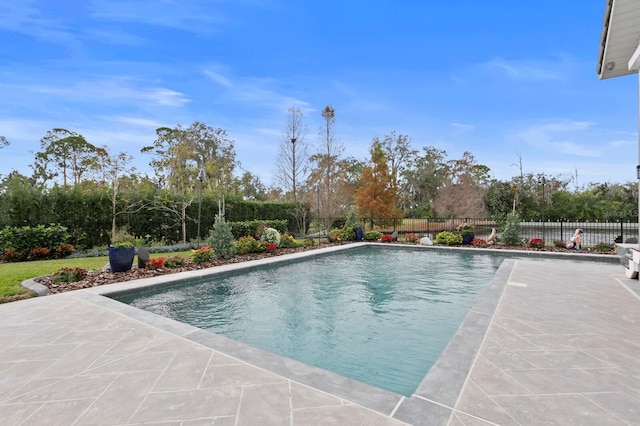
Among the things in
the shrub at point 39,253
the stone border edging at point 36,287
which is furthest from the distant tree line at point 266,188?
the stone border edging at point 36,287

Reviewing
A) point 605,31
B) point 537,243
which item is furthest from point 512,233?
point 605,31

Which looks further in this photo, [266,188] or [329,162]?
[266,188]

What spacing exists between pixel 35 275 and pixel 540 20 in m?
14.9

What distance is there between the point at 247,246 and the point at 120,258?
3.59 meters

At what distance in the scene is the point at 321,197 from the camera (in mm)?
17781

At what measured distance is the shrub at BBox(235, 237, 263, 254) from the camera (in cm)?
946

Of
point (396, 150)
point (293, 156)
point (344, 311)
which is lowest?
point (344, 311)

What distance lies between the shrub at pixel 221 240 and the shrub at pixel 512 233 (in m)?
9.72

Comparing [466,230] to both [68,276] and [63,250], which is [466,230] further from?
[63,250]

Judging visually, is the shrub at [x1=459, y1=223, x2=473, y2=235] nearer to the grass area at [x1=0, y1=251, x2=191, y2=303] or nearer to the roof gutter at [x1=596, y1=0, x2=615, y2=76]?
the roof gutter at [x1=596, y1=0, x2=615, y2=76]

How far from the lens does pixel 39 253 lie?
8539 millimetres

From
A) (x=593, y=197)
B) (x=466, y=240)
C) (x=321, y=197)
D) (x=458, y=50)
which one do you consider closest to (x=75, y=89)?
(x=321, y=197)

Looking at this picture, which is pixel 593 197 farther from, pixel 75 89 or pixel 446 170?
pixel 75 89

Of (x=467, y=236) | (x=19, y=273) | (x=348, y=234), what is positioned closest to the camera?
(x=19, y=273)
